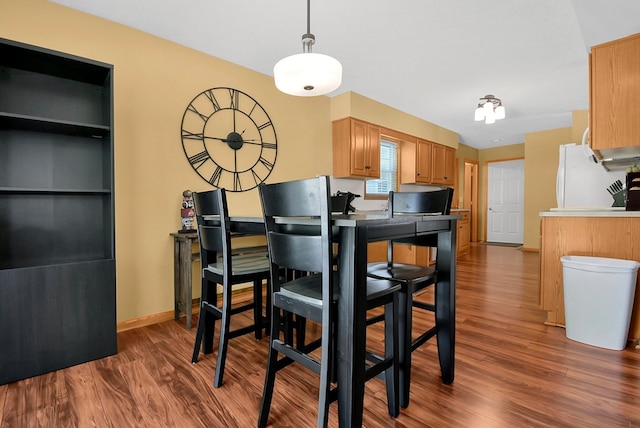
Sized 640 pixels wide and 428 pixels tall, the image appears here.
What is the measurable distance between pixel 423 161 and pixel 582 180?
7.15 feet

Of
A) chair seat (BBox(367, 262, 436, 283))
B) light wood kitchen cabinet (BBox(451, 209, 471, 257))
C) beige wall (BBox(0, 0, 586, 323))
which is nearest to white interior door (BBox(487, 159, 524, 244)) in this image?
light wood kitchen cabinet (BBox(451, 209, 471, 257))

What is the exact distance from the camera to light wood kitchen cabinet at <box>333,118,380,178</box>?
3936 millimetres

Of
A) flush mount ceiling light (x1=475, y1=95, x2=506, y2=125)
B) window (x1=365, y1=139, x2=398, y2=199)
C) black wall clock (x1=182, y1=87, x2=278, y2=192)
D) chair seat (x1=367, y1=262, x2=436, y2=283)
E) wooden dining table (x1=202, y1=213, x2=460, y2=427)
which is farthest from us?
window (x1=365, y1=139, x2=398, y2=199)

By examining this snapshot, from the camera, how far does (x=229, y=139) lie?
3031mm

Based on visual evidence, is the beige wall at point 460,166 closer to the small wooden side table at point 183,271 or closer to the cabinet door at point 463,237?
the cabinet door at point 463,237

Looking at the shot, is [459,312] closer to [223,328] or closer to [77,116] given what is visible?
[223,328]

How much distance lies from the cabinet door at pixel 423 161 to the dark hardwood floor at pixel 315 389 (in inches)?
131

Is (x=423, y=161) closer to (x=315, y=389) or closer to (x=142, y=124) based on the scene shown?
(x=142, y=124)

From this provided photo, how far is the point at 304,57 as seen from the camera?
168cm

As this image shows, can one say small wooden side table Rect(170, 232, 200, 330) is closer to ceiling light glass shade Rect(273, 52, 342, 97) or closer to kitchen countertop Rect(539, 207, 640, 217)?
ceiling light glass shade Rect(273, 52, 342, 97)

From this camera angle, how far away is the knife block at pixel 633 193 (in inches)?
90.6

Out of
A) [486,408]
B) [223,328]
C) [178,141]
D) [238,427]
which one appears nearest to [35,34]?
[178,141]

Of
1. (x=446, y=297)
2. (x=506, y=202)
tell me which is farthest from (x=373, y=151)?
(x=506, y=202)

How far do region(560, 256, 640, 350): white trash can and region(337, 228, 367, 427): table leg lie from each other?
197cm
